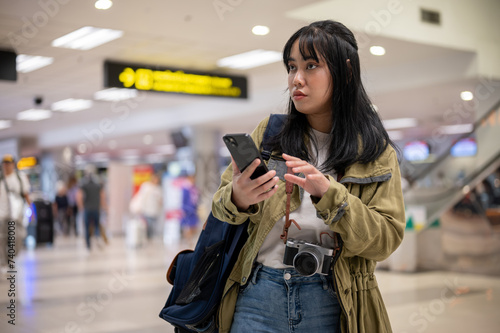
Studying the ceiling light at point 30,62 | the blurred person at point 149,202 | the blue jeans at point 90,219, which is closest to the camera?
the ceiling light at point 30,62

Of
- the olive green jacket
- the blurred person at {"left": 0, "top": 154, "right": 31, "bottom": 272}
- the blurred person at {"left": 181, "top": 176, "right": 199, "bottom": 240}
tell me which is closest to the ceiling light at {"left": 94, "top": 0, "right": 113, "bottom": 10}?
the blurred person at {"left": 0, "top": 154, "right": 31, "bottom": 272}

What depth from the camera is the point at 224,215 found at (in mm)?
1543

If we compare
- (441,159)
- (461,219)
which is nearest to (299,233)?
(461,219)

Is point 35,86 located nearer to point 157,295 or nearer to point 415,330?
point 157,295

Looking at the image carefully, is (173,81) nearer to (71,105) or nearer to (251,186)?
(71,105)

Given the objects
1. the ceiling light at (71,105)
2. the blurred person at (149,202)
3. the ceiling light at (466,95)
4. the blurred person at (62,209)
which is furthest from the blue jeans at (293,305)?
the blurred person at (62,209)

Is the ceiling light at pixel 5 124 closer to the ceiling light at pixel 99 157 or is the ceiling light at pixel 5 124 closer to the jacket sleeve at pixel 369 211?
the ceiling light at pixel 99 157

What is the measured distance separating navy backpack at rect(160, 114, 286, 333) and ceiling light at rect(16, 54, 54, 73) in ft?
30.1

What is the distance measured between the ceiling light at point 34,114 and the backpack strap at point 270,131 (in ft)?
53.6

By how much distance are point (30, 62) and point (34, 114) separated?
7.51 m

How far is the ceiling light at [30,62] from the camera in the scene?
10.0 metres

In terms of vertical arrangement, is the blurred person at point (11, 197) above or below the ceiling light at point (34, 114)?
below

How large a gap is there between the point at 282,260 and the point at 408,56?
369 inches

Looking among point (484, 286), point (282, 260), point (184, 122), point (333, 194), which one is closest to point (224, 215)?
point (282, 260)
